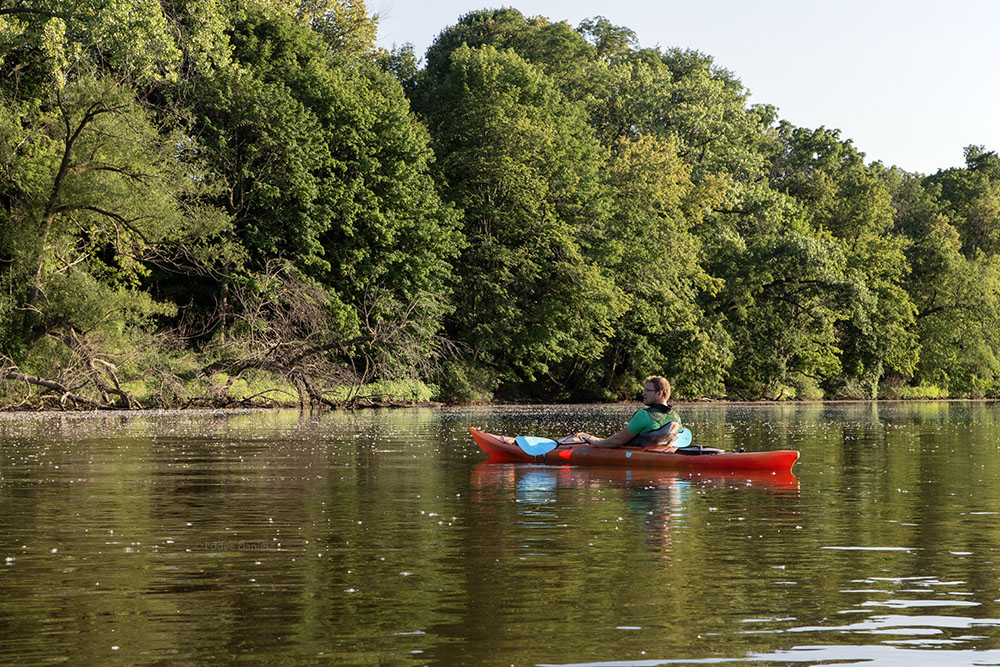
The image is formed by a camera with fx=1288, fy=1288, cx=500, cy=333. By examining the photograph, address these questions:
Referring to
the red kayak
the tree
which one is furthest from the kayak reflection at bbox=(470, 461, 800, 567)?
the tree

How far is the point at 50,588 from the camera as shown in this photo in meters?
8.27

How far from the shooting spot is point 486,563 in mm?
9422

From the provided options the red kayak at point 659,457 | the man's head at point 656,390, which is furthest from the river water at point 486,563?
the man's head at point 656,390

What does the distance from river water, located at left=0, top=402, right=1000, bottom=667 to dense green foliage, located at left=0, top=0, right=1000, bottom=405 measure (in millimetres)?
Answer: 17815

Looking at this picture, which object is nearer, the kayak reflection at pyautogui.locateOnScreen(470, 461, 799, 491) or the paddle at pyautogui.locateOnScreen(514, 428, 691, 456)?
the kayak reflection at pyautogui.locateOnScreen(470, 461, 799, 491)

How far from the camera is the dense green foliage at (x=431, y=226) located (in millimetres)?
35906

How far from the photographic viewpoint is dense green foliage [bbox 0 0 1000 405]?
1414 inches

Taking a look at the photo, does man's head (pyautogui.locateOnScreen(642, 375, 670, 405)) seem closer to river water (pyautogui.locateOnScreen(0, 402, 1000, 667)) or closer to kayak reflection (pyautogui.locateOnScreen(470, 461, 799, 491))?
kayak reflection (pyautogui.locateOnScreen(470, 461, 799, 491))

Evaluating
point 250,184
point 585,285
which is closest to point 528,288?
point 585,285

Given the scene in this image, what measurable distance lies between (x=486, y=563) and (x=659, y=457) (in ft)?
31.7

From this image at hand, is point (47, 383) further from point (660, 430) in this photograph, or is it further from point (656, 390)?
point (656, 390)

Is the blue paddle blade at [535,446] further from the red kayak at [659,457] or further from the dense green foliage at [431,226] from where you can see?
the dense green foliage at [431,226]

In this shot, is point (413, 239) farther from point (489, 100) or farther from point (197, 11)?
point (197, 11)

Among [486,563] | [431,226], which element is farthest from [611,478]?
[431,226]
